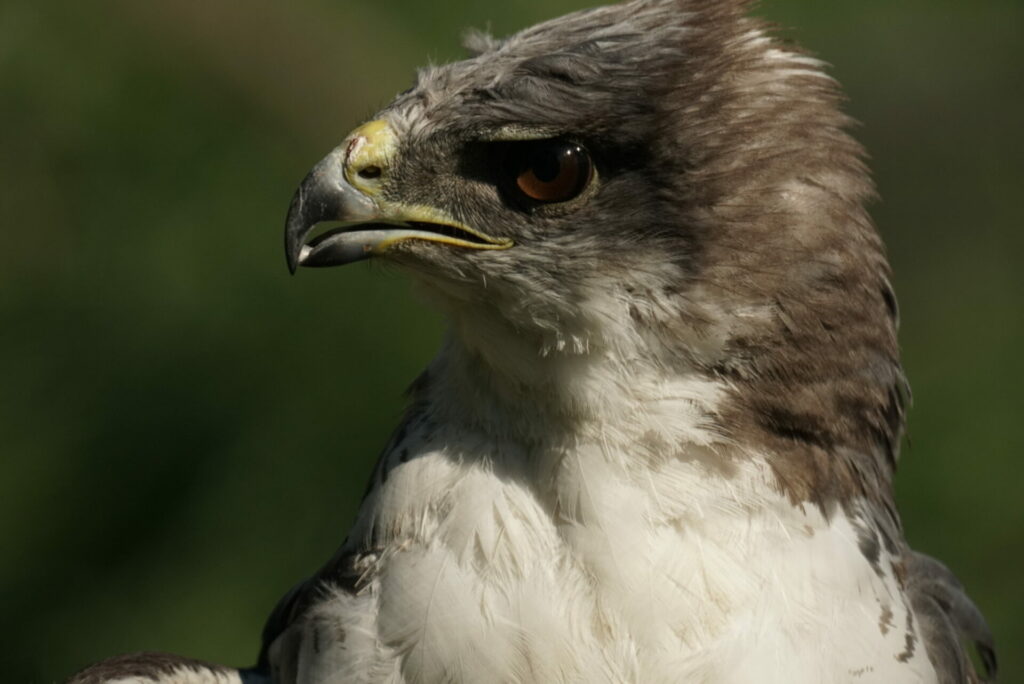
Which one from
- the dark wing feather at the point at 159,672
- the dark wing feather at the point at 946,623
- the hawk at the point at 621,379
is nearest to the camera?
the hawk at the point at 621,379

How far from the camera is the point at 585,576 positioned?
3115mm

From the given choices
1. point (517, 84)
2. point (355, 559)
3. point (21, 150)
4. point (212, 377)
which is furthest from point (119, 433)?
point (517, 84)

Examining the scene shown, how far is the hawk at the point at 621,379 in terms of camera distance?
3086mm

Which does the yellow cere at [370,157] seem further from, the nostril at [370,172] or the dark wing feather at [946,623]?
the dark wing feather at [946,623]

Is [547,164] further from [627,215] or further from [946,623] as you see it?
[946,623]

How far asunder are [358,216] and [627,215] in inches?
22.2

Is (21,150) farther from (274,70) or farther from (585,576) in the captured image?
(585,576)

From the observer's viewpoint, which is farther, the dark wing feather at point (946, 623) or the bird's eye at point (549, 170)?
the dark wing feather at point (946, 623)

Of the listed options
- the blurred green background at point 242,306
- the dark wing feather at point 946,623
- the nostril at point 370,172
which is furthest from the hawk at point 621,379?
the blurred green background at point 242,306

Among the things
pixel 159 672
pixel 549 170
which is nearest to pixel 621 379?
pixel 549 170

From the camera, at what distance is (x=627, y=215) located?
316 centimetres

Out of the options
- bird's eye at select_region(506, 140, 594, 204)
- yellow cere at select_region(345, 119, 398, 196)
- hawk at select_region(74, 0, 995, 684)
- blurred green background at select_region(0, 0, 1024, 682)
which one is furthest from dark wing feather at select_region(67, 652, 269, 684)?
blurred green background at select_region(0, 0, 1024, 682)

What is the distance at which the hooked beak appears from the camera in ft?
10.4

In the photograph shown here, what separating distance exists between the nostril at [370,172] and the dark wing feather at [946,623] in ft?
5.04
